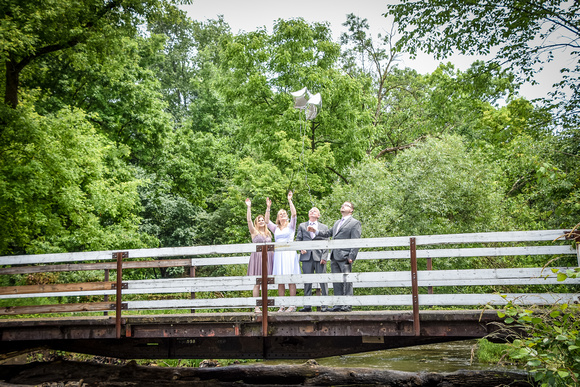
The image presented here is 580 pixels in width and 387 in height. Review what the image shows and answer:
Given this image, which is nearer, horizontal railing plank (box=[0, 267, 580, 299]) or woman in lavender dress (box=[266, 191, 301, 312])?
horizontal railing plank (box=[0, 267, 580, 299])

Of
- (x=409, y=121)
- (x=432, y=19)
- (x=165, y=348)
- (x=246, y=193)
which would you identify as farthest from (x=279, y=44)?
(x=165, y=348)

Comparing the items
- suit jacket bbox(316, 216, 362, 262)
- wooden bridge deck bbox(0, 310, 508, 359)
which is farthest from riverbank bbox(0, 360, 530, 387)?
suit jacket bbox(316, 216, 362, 262)

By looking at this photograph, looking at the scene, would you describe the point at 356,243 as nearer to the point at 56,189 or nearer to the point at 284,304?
the point at 284,304

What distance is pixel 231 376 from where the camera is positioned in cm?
939

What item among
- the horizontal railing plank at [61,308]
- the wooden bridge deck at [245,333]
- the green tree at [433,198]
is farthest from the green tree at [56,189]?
the green tree at [433,198]

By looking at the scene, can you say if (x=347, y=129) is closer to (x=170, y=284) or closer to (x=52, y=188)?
(x=52, y=188)

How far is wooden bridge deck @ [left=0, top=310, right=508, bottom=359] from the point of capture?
723cm

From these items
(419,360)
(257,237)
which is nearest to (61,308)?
(257,237)

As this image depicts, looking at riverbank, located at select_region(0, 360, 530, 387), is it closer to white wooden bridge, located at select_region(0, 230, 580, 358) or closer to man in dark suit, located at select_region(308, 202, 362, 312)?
white wooden bridge, located at select_region(0, 230, 580, 358)

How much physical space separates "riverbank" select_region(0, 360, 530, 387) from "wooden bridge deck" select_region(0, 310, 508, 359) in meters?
0.32

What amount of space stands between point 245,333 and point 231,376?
194 centimetres

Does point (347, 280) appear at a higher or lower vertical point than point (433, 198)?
lower

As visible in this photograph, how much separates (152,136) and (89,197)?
618 centimetres

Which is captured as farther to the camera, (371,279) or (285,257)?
(285,257)
